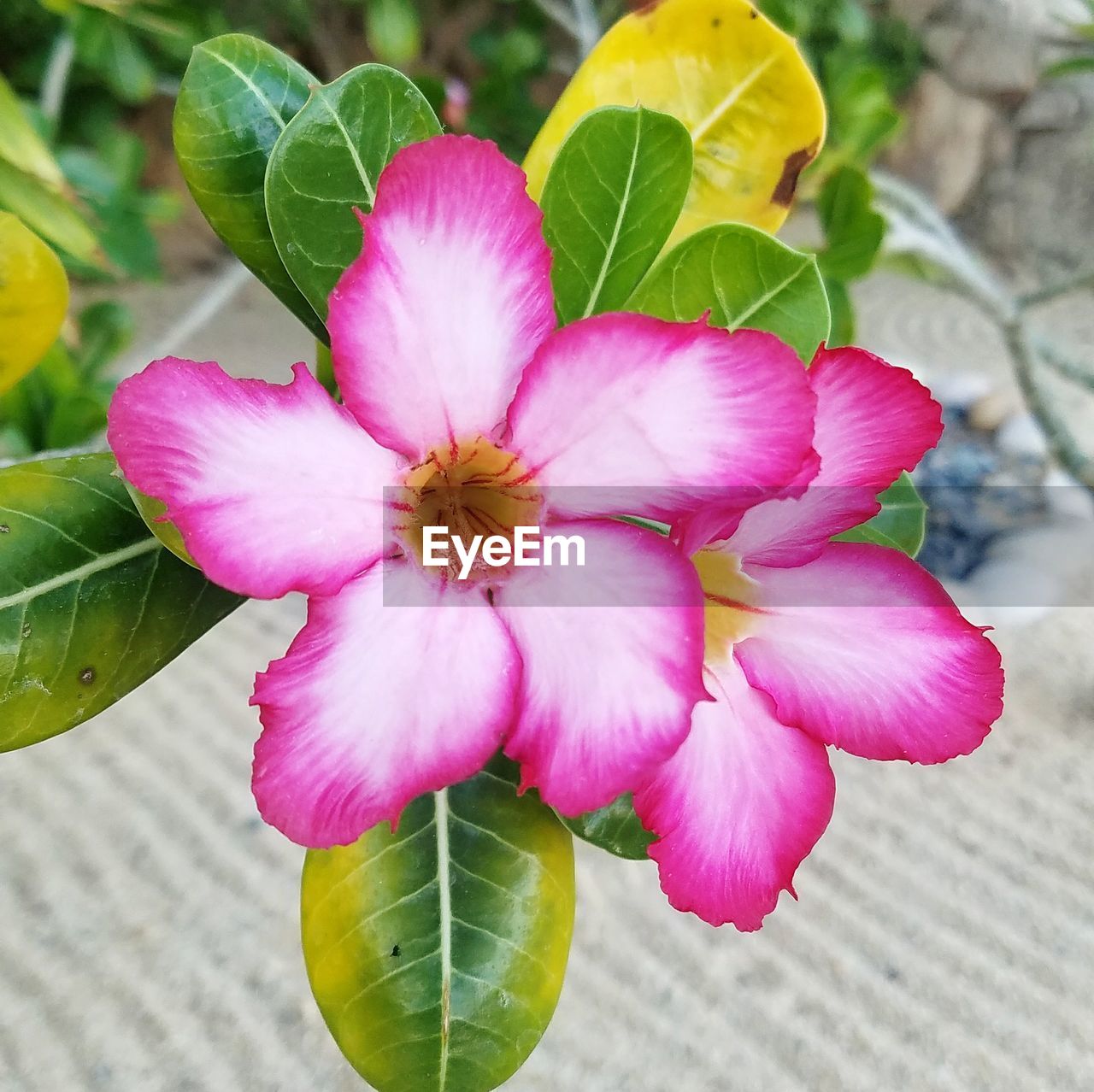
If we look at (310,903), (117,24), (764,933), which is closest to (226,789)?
(764,933)

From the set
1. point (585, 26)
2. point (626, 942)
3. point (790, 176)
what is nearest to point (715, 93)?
point (790, 176)

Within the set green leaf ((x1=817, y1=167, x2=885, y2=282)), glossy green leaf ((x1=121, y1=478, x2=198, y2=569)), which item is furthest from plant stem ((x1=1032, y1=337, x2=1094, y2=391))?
glossy green leaf ((x1=121, y1=478, x2=198, y2=569))

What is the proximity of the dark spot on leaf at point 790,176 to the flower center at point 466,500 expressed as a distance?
0.27m

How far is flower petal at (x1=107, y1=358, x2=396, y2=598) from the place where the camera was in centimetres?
27

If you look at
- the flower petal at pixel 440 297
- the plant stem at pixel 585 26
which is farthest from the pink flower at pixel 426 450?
the plant stem at pixel 585 26

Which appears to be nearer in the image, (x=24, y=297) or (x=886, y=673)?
(x=886, y=673)

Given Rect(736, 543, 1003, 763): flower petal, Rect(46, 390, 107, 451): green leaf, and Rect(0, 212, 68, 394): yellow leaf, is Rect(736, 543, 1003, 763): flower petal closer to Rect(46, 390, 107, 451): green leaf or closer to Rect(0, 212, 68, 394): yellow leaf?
Rect(0, 212, 68, 394): yellow leaf

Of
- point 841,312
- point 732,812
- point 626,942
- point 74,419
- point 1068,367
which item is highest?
point 732,812

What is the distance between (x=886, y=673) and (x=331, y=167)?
297mm

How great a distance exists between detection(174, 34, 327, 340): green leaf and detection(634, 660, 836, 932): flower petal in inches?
11.1

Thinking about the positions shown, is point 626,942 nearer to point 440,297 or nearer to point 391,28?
point 440,297

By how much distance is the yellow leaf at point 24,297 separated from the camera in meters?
0.45

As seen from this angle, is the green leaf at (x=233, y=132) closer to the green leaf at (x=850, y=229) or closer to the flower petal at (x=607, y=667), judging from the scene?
the flower petal at (x=607, y=667)

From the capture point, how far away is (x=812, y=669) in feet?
1.11
